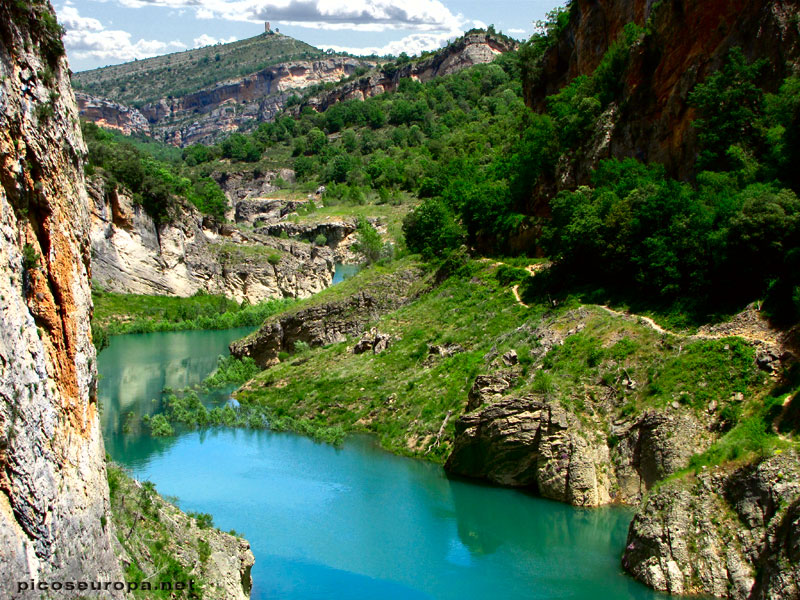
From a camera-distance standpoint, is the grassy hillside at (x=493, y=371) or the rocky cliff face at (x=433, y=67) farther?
the rocky cliff face at (x=433, y=67)

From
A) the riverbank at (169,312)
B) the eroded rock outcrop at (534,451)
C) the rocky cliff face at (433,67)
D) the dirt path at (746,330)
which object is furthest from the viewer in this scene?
the rocky cliff face at (433,67)

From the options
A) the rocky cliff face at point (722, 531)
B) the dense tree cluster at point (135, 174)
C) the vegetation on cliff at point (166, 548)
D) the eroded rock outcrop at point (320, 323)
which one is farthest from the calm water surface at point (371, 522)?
the dense tree cluster at point (135, 174)

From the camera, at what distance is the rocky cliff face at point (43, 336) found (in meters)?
13.6

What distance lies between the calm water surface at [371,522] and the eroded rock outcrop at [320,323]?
11.2m

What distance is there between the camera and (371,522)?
101 ft

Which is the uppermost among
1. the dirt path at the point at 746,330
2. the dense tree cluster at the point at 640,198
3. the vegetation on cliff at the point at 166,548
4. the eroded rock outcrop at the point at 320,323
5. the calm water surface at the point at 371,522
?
the dense tree cluster at the point at 640,198

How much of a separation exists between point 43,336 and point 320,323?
1485 inches

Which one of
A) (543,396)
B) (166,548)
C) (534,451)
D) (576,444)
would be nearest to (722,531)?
(576,444)

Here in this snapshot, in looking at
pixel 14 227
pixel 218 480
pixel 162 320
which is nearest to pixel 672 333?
pixel 218 480

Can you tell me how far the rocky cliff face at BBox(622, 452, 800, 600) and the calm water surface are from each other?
3.57 ft

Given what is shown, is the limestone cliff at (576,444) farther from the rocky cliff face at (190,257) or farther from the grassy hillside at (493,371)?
the rocky cliff face at (190,257)

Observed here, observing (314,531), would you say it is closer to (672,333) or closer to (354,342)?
(672,333)

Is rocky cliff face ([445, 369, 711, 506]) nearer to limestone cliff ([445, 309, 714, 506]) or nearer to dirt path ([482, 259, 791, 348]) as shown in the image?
limestone cliff ([445, 309, 714, 506])

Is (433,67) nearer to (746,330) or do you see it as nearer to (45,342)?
(746,330)
